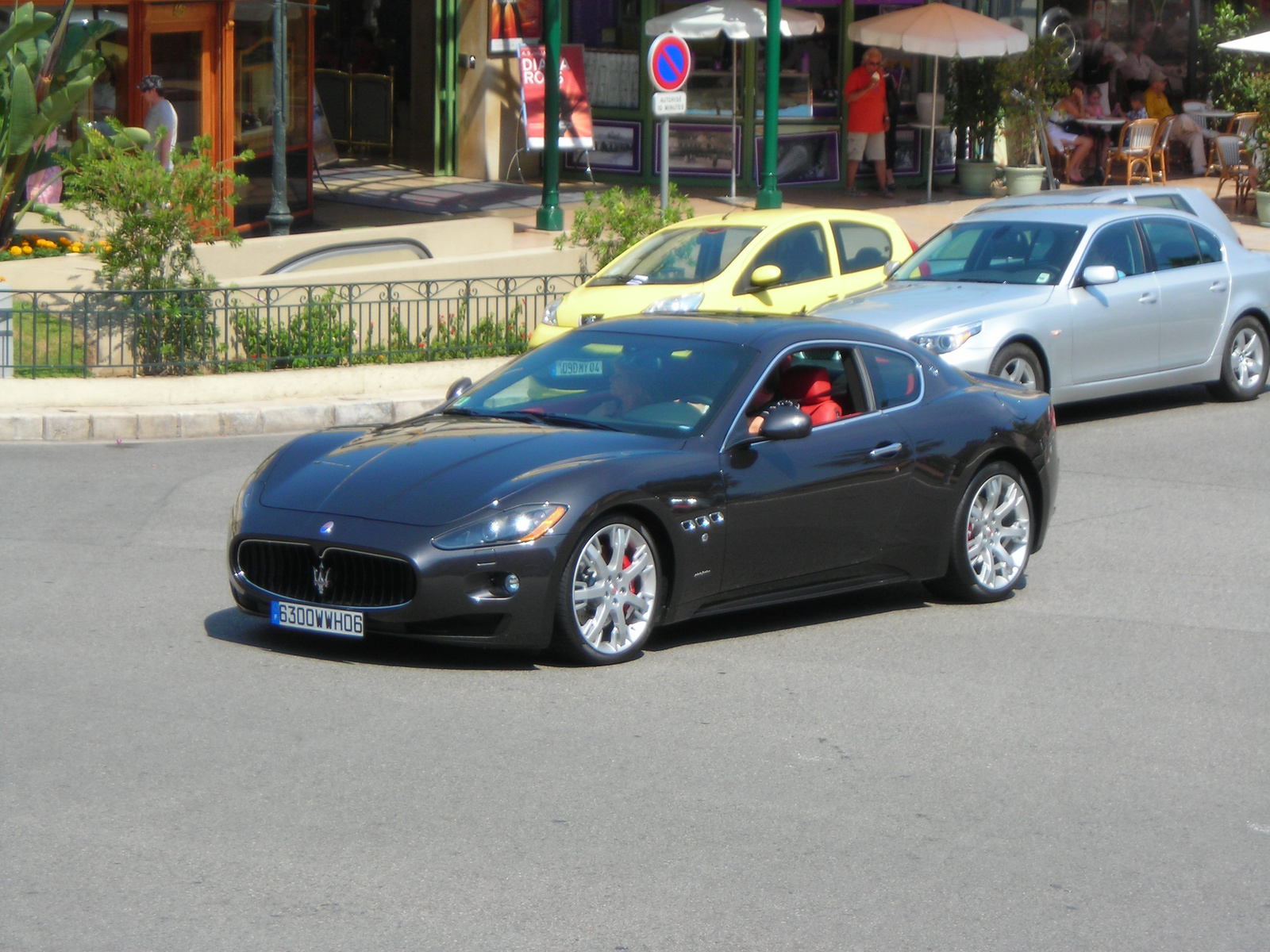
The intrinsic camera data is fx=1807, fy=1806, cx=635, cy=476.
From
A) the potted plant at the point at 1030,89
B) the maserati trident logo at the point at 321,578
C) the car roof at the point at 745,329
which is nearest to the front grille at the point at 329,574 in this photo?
the maserati trident logo at the point at 321,578

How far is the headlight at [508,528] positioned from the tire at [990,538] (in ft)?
7.94

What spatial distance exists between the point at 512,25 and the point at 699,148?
3372 millimetres

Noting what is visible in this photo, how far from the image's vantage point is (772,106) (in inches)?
908

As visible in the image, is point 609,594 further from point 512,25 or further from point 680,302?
point 512,25

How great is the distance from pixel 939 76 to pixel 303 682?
75.7ft

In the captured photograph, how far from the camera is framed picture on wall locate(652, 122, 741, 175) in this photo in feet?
87.2

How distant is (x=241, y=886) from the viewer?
4.89m

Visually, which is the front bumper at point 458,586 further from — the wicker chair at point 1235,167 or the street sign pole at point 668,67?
the wicker chair at point 1235,167

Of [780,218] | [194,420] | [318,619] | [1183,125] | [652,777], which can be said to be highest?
[1183,125]

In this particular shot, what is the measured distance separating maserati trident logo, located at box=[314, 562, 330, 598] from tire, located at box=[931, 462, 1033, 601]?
3073mm

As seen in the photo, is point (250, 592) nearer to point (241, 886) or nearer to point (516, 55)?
point (241, 886)

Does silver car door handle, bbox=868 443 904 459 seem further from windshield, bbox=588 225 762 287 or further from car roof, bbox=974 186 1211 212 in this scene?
car roof, bbox=974 186 1211 212

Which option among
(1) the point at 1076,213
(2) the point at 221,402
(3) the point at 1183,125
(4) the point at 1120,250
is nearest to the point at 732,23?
(3) the point at 1183,125

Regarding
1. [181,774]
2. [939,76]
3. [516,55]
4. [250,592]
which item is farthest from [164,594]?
[939,76]
